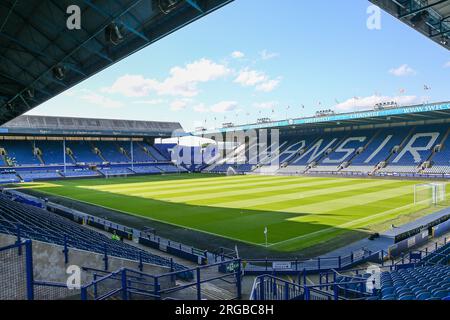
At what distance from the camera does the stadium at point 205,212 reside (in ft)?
30.5

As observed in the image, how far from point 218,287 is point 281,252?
9.08m

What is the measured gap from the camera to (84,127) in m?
77.1

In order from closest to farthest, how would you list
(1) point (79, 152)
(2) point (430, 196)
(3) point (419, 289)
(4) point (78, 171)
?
(3) point (419, 289) < (2) point (430, 196) < (4) point (78, 171) < (1) point (79, 152)

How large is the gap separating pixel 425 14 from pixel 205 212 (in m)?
23.1

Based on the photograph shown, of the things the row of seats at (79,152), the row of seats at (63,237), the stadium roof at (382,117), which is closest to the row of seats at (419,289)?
the row of seats at (63,237)

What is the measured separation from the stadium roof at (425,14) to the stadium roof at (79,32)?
6126 millimetres

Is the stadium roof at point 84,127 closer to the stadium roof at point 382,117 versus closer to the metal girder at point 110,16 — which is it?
the stadium roof at point 382,117

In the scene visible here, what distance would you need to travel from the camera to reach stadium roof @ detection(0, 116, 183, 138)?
6850 cm

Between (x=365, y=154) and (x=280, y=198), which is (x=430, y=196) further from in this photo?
(x=365, y=154)

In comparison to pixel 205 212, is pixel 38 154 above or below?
above

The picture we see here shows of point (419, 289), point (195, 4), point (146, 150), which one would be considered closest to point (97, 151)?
point (146, 150)

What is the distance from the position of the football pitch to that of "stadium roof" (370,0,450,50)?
504 inches

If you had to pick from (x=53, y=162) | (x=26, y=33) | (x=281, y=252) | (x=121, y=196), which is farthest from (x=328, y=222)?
(x=53, y=162)
